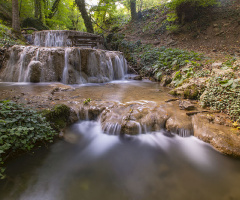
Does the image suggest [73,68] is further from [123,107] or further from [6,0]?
[6,0]

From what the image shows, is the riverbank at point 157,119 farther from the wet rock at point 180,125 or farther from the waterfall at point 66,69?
the waterfall at point 66,69

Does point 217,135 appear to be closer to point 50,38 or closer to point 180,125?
point 180,125

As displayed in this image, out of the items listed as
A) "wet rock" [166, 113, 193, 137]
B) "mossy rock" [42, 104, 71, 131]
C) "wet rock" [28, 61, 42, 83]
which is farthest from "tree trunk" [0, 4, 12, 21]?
"wet rock" [166, 113, 193, 137]

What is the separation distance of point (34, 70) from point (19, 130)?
5666 mm

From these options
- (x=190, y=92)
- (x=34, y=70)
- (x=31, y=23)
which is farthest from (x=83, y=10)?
(x=190, y=92)

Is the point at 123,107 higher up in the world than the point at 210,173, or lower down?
higher up

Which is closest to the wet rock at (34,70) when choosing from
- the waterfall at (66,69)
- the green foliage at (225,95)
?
the waterfall at (66,69)

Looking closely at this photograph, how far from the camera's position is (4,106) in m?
2.30

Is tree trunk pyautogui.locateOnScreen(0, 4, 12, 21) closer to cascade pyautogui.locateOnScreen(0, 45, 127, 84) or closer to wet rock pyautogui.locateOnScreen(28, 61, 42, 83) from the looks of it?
cascade pyautogui.locateOnScreen(0, 45, 127, 84)

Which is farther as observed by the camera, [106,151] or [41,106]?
[41,106]

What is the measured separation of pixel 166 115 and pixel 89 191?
2.39m

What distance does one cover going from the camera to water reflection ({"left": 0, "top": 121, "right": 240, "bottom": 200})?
183cm

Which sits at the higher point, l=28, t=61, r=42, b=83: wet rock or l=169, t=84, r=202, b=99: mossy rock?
l=28, t=61, r=42, b=83: wet rock

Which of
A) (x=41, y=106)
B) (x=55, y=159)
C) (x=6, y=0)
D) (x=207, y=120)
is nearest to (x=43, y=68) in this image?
(x=41, y=106)
